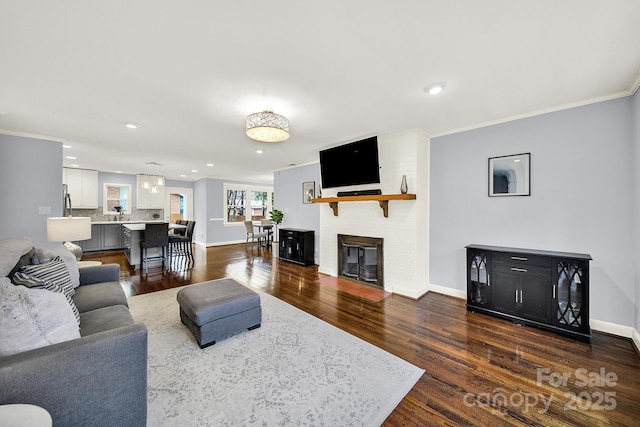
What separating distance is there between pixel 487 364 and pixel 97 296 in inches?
139

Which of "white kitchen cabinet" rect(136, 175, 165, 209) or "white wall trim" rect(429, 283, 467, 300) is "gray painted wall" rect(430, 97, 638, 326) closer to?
"white wall trim" rect(429, 283, 467, 300)

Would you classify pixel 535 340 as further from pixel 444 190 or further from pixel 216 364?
pixel 216 364

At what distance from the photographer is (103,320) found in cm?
180

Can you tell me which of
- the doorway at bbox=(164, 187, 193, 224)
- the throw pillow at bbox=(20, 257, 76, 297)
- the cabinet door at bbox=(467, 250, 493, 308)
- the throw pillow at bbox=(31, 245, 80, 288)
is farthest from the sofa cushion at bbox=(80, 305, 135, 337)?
the doorway at bbox=(164, 187, 193, 224)

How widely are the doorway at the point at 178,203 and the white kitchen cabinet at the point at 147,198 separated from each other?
256 millimetres

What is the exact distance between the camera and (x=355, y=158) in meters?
3.90

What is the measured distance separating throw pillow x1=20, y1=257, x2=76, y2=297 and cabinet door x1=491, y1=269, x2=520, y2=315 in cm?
425

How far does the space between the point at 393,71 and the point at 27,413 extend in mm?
2773

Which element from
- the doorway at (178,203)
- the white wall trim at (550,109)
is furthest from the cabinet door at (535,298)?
the doorway at (178,203)

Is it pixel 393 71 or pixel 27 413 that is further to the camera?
pixel 393 71

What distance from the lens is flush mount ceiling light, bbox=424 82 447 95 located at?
227 cm

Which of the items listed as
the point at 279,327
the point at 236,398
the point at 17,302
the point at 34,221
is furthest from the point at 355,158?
the point at 34,221

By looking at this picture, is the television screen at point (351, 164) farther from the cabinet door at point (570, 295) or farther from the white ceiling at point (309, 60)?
the cabinet door at point (570, 295)

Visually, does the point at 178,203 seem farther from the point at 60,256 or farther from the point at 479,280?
the point at 479,280
